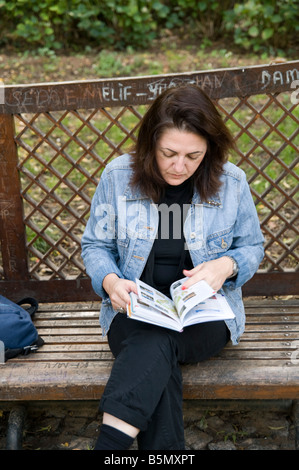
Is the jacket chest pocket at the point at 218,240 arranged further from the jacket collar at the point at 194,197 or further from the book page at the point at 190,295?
the book page at the point at 190,295

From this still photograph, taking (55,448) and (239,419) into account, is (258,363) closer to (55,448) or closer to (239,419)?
(239,419)

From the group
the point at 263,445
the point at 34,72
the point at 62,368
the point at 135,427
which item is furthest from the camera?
the point at 34,72

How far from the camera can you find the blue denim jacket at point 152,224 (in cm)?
264

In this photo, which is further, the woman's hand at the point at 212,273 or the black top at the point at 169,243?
the black top at the point at 169,243

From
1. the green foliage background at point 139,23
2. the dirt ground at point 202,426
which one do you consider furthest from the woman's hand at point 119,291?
the green foliage background at point 139,23

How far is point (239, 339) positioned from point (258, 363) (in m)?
0.19

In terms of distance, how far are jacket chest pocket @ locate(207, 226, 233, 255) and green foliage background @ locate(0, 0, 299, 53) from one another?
16.2ft

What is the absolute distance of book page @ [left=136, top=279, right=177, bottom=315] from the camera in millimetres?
2357

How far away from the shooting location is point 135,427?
2.23m

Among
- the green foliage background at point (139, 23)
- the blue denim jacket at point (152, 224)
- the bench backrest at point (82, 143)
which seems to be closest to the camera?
the blue denim jacket at point (152, 224)

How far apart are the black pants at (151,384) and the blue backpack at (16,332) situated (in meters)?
0.47

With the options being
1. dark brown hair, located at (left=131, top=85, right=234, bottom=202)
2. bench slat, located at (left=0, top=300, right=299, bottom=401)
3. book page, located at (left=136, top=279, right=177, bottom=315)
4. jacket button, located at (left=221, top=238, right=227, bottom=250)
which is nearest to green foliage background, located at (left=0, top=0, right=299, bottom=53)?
dark brown hair, located at (left=131, top=85, right=234, bottom=202)

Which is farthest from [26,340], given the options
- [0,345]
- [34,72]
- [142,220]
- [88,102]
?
[34,72]

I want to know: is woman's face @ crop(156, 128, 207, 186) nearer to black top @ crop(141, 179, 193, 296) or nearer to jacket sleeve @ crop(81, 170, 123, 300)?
black top @ crop(141, 179, 193, 296)
